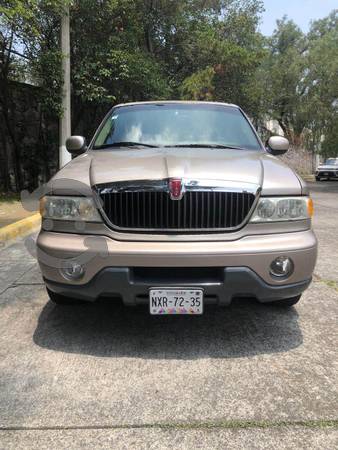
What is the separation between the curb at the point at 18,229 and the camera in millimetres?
6902

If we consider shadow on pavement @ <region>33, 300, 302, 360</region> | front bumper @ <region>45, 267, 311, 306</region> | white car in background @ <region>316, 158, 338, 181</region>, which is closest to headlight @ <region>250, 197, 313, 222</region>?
front bumper @ <region>45, 267, 311, 306</region>

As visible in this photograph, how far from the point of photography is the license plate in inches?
117

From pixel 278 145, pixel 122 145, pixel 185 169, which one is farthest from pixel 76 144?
pixel 278 145

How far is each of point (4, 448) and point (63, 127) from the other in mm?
10496

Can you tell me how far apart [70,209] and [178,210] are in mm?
728

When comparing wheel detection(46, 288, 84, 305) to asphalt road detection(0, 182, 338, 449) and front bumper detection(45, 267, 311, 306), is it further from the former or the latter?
front bumper detection(45, 267, 311, 306)

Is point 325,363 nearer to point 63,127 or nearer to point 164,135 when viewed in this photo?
point 164,135

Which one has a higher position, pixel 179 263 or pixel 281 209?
pixel 281 209

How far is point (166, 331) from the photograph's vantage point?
3.55 m

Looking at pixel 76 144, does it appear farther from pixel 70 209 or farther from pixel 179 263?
pixel 179 263

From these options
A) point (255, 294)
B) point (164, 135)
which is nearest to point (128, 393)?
point (255, 294)

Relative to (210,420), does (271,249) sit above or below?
above

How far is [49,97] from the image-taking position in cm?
1195

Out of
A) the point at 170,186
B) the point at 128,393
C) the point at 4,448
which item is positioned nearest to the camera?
the point at 4,448
